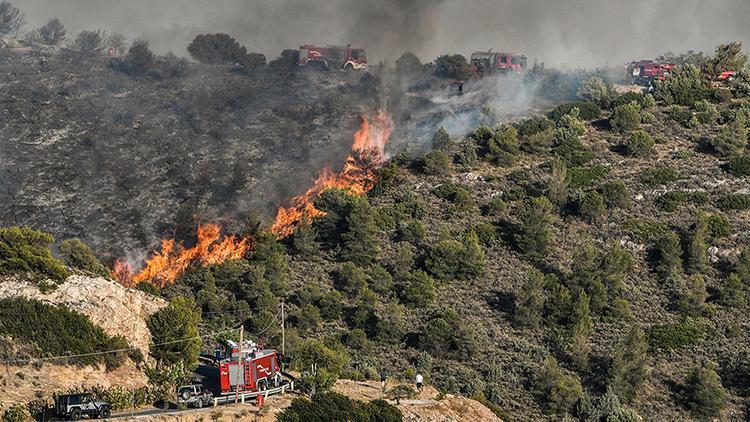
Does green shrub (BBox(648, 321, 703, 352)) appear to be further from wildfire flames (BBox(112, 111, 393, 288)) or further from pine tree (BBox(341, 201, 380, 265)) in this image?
wildfire flames (BBox(112, 111, 393, 288))

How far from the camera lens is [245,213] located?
77938mm

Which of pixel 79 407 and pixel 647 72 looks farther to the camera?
pixel 647 72

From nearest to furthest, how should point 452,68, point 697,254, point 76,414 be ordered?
1. point 76,414
2. point 697,254
3. point 452,68

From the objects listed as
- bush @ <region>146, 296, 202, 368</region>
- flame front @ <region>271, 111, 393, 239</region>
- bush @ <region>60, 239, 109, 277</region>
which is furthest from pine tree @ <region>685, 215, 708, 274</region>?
bush @ <region>60, 239, 109, 277</region>

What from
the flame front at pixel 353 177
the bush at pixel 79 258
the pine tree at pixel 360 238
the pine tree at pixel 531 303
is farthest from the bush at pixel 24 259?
the pine tree at pixel 531 303

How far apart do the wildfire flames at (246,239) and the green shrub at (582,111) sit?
16612mm

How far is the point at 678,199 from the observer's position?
251 feet

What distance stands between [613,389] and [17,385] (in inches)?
1232

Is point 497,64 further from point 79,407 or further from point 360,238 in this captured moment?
point 79,407

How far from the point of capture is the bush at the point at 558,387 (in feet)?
179

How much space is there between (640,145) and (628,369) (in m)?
33.8

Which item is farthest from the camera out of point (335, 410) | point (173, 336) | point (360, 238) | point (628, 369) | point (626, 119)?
point (626, 119)

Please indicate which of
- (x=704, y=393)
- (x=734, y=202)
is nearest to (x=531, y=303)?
(x=704, y=393)

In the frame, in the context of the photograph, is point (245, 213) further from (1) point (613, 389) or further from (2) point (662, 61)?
(2) point (662, 61)
